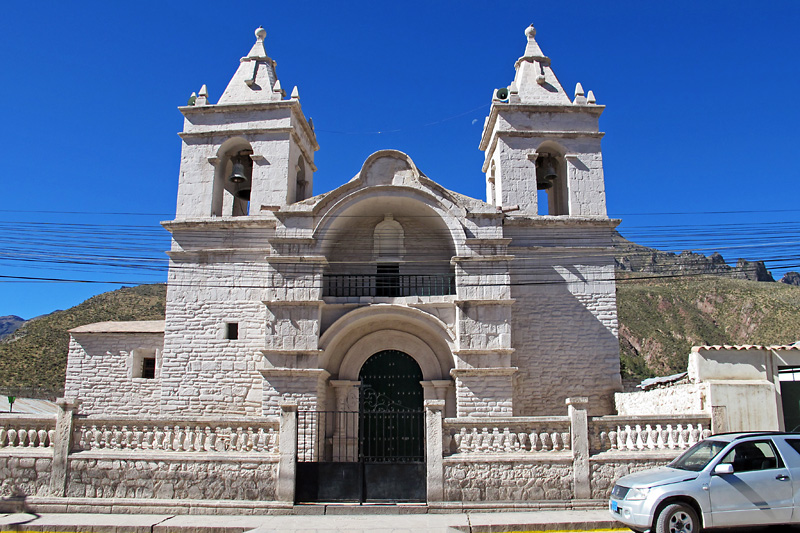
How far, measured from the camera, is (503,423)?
39.7 ft

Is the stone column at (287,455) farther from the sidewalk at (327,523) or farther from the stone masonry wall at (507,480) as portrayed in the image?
the stone masonry wall at (507,480)

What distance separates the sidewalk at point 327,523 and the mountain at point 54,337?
1755 cm

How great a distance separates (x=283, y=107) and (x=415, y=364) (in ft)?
28.2

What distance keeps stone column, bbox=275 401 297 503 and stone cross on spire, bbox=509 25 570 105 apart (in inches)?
471

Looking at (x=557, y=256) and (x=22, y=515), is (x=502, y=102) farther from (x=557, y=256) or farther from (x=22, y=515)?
(x=22, y=515)

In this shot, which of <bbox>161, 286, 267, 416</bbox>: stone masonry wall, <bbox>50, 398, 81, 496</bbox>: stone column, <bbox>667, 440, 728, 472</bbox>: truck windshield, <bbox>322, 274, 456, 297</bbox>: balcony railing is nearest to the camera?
<bbox>667, 440, 728, 472</bbox>: truck windshield

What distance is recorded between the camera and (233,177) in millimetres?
18969

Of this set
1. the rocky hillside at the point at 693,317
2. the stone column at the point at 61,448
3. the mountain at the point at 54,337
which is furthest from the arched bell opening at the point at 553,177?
the rocky hillside at the point at 693,317

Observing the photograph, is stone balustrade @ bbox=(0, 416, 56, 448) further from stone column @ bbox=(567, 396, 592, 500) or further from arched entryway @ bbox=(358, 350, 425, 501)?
stone column @ bbox=(567, 396, 592, 500)

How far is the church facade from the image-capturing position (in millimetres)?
16141

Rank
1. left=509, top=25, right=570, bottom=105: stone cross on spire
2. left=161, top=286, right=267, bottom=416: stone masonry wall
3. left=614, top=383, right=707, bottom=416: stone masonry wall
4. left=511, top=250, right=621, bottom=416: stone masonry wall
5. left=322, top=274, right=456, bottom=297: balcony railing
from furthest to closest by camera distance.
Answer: left=509, top=25, right=570, bottom=105: stone cross on spire, left=322, top=274, right=456, bottom=297: balcony railing, left=511, top=250, right=621, bottom=416: stone masonry wall, left=161, top=286, right=267, bottom=416: stone masonry wall, left=614, top=383, right=707, bottom=416: stone masonry wall

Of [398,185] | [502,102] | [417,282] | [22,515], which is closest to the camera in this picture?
[22,515]

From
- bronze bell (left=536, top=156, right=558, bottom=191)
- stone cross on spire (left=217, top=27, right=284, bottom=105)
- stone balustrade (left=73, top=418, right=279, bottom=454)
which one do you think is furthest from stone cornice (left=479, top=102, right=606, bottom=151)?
stone balustrade (left=73, top=418, right=279, bottom=454)

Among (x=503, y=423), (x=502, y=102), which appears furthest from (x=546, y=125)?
(x=503, y=423)
